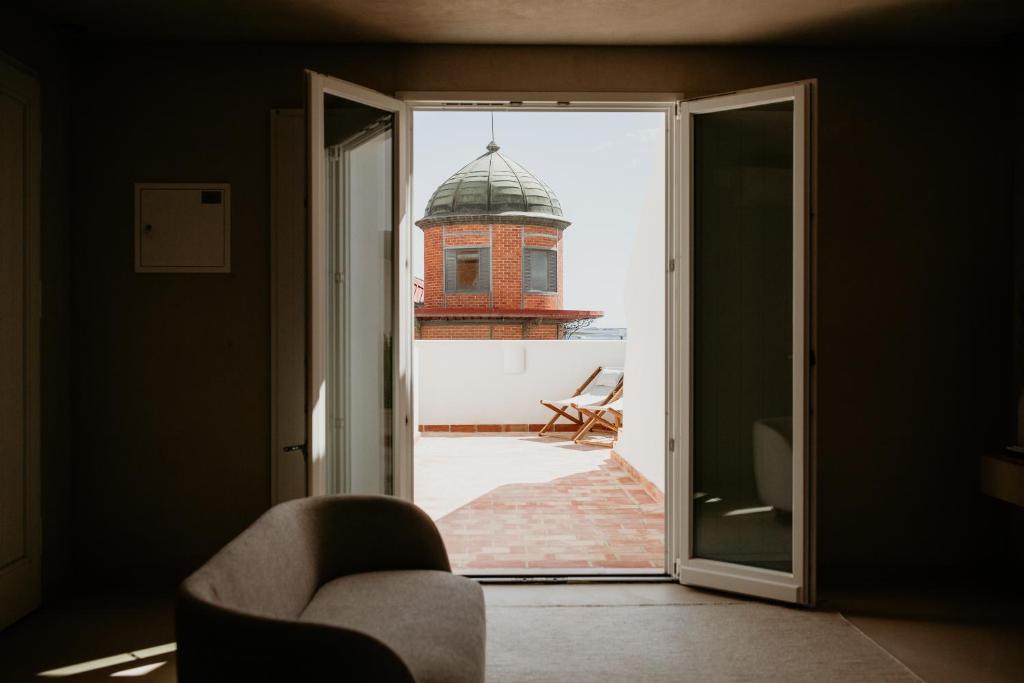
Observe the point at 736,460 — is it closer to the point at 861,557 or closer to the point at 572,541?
the point at 861,557

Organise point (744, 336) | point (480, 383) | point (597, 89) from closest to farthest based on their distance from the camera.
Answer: point (744, 336) < point (597, 89) < point (480, 383)

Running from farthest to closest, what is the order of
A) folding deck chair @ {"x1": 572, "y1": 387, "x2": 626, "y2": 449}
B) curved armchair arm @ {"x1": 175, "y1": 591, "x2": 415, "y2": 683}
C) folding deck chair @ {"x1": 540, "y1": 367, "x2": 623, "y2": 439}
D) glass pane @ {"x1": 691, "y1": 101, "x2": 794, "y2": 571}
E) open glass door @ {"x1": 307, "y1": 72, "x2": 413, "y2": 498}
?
folding deck chair @ {"x1": 540, "y1": 367, "x2": 623, "y2": 439} < folding deck chair @ {"x1": 572, "y1": 387, "x2": 626, "y2": 449} < glass pane @ {"x1": 691, "y1": 101, "x2": 794, "y2": 571} < open glass door @ {"x1": 307, "y1": 72, "x2": 413, "y2": 498} < curved armchair arm @ {"x1": 175, "y1": 591, "x2": 415, "y2": 683}

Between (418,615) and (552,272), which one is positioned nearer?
(418,615)

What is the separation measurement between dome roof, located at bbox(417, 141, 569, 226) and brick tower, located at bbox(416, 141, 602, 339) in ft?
0.08

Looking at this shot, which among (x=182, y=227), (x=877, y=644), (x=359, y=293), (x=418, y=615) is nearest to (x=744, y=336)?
(x=877, y=644)

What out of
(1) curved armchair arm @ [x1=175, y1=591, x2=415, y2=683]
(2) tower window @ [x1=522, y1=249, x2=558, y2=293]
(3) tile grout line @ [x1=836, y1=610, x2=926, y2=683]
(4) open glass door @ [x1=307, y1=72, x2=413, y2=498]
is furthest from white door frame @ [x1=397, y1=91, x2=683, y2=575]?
(2) tower window @ [x1=522, y1=249, x2=558, y2=293]

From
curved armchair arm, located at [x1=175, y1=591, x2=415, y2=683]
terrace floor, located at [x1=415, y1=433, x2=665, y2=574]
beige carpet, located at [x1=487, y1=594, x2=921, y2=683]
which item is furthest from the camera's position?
terrace floor, located at [x1=415, y1=433, x2=665, y2=574]

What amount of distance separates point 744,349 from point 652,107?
129cm

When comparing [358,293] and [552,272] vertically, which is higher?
[552,272]

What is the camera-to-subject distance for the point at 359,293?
3.20m

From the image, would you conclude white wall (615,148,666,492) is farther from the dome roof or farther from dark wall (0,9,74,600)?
the dome roof

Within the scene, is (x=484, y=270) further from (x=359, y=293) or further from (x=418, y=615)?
(x=418, y=615)

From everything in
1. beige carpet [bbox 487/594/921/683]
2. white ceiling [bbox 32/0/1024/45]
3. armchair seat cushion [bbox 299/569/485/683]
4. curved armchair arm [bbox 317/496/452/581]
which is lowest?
beige carpet [bbox 487/594/921/683]

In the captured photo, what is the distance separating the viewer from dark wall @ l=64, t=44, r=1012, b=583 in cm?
344
